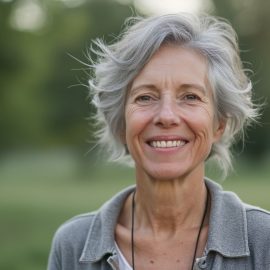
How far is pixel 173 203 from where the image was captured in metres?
3.90

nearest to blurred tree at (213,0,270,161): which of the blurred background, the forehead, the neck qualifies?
the blurred background

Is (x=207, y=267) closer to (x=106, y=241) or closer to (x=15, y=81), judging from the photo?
(x=106, y=241)

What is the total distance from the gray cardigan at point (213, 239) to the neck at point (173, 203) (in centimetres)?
10

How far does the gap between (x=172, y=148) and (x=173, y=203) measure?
330 millimetres

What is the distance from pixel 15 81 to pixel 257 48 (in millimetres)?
35607

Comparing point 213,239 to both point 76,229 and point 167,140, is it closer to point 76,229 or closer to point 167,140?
point 167,140

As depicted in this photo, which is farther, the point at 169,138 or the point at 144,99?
the point at 144,99

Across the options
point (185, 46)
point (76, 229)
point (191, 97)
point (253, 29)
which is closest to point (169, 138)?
point (191, 97)

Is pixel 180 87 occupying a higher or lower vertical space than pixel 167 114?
higher

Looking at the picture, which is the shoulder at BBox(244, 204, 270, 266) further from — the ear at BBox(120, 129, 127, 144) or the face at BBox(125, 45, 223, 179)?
the ear at BBox(120, 129, 127, 144)

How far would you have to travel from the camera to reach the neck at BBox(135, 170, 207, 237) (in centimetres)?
385

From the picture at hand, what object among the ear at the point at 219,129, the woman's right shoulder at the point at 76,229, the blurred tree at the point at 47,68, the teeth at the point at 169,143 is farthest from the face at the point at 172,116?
the blurred tree at the point at 47,68

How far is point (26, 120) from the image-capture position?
101 feet

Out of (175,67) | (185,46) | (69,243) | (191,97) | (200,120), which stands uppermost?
(185,46)
